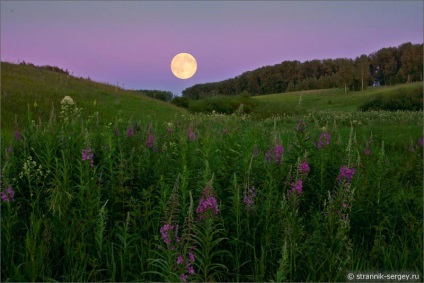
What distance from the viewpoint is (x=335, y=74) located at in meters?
122

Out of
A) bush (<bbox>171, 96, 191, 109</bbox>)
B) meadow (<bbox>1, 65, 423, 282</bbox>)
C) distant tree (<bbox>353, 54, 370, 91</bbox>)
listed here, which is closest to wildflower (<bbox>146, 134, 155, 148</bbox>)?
meadow (<bbox>1, 65, 423, 282</bbox>)

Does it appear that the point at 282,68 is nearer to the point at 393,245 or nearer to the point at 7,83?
the point at 7,83

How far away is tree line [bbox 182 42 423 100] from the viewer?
96562 mm

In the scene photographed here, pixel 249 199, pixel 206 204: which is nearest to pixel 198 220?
pixel 206 204

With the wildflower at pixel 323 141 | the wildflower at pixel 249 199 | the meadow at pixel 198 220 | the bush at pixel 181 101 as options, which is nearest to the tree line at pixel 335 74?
the bush at pixel 181 101

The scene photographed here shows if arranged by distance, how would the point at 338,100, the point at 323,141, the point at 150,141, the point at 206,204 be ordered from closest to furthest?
the point at 206,204 < the point at 150,141 < the point at 323,141 < the point at 338,100

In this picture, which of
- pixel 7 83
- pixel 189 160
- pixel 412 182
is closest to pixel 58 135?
pixel 189 160

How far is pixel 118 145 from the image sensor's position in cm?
486

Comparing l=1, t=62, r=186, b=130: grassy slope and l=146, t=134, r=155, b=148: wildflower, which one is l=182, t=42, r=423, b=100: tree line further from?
l=146, t=134, r=155, b=148: wildflower

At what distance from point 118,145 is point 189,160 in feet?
3.17

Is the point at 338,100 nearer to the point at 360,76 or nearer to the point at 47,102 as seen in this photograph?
the point at 360,76

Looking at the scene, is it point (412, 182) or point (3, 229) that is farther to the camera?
point (412, 182)

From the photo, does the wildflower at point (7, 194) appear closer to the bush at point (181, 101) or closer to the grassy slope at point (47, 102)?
the grassy slope at point (47, 102)

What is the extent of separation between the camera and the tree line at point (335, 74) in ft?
317
